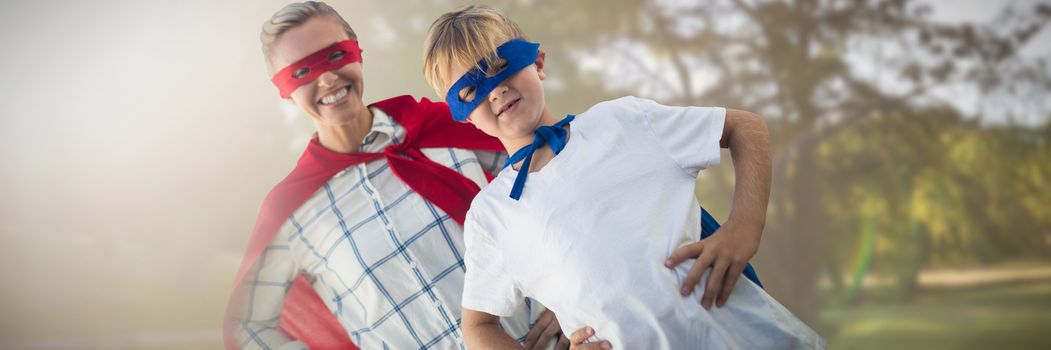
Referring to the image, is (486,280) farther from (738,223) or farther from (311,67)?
(311,67)

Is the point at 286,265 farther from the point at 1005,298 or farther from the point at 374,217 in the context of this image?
the point at 1005,298

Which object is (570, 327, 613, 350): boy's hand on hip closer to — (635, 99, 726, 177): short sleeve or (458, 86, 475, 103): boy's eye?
(635, 99, 726, 177): short sleeve

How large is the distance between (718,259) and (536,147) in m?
0.31

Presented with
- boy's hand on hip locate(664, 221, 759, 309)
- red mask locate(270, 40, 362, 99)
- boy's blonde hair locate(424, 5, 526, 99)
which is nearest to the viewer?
boy's hand on hip locate(664, 221, 759, 309)

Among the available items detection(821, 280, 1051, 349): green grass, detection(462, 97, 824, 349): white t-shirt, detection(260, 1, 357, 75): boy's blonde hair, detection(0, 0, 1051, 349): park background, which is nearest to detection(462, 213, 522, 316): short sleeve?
detection(462, 97, 824, 349): white t-shirt

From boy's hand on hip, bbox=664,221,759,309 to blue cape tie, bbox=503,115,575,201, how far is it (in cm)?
24

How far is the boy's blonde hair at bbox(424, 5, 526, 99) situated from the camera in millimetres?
1192

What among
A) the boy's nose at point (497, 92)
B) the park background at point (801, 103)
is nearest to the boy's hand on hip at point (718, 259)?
the boy's nose at point (497, 92)

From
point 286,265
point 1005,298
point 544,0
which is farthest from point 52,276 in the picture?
point 1005,298

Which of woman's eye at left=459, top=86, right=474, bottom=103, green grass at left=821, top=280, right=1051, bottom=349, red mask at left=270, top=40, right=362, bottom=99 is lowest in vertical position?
green grass at left=821, top=280, right=1051, bottom=349

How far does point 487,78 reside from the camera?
118cm

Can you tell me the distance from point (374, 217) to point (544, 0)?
3.57m

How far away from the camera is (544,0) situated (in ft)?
16.2

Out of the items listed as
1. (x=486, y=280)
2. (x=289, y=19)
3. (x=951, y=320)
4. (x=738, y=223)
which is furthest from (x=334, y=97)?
(x=951, y=320)
